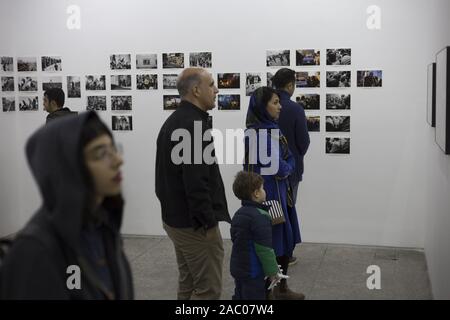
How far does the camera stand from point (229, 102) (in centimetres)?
690

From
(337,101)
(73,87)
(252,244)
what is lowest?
(252,244)

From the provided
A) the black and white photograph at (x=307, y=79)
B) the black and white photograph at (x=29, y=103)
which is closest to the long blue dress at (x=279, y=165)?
the black and white photograph at (x=307, y=79)

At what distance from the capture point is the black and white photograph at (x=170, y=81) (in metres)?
7.03

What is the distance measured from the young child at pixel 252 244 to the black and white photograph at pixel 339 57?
2.84 metres

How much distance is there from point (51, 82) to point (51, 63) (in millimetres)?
226

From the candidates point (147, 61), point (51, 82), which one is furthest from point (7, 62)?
point (147, 61)

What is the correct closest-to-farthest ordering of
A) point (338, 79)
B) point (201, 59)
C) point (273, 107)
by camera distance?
point (273, 107) → point (338, 79) → point (201, 59)

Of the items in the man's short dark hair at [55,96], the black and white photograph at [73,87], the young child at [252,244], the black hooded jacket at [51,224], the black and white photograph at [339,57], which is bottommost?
the young child at [252,244]

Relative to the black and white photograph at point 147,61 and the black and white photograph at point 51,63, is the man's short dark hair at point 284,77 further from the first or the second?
the black and white photograph at point 51,63

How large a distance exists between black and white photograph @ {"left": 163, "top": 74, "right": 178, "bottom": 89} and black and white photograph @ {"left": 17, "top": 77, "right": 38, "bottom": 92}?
5.39 ft

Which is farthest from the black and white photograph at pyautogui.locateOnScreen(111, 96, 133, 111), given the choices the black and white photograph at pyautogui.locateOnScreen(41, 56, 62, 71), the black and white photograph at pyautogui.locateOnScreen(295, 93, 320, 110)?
the black and white photograph at pyautogui.locateOnScreen(295, 93, 320, 110)

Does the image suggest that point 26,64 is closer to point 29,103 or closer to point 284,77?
point 29,103

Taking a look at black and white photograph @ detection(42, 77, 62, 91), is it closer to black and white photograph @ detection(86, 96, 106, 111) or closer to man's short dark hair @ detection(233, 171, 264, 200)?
black and white photograph @ detection(86, 96, 106, 111)
